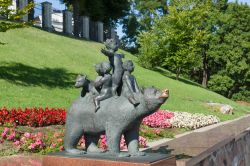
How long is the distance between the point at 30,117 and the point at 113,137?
6.82 m

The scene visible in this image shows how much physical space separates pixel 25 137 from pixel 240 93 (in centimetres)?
4244

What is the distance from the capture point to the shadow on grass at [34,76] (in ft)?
55.5

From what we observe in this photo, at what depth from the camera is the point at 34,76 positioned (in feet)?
59.3

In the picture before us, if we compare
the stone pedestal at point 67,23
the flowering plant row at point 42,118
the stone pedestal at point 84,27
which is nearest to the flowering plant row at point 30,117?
the flowering plant row at point 42,118

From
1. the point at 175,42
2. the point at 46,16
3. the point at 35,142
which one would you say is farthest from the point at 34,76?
the point at 175,42

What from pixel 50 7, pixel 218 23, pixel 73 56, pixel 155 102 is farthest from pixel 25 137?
pixel 218 23

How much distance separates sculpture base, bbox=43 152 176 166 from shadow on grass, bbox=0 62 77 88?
1240cm

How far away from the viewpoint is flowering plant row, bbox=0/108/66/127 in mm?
10432

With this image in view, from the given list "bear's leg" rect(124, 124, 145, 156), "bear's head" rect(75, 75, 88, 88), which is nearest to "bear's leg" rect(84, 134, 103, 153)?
"bear's leg" rect(124, 124, 145, 156)

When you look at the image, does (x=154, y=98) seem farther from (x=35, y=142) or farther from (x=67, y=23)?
(x=67, y=23)

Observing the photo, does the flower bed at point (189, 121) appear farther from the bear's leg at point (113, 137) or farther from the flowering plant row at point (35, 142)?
the bear's leg at point (113, 137)

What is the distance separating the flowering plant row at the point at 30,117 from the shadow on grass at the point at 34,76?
5418mm

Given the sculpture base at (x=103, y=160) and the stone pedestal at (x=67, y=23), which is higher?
the stone pedestal at (x=67, y=23)

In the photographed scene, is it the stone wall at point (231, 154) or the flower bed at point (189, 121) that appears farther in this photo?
the flower bed at point (189, 121)
